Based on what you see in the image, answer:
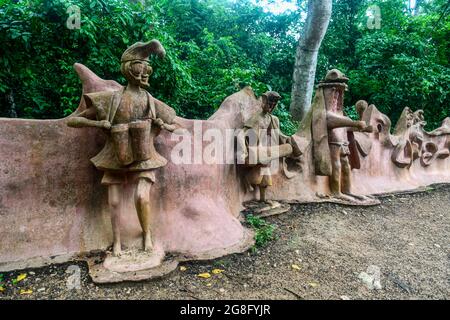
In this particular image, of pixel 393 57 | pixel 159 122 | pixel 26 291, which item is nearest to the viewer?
pixel 26 291

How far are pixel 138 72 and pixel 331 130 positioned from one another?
3062 millimetres

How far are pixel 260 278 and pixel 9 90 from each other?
422 cm

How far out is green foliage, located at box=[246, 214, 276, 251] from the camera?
130 inches

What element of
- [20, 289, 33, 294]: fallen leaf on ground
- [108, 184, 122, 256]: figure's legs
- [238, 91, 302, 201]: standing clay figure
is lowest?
[20, 289, 33, 294]: fallen leaf on ground

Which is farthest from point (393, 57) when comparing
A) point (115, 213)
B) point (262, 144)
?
point (115, 213)

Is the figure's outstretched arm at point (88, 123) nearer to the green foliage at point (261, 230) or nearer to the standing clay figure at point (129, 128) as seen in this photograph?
the standing clay figure at point (129, 128)

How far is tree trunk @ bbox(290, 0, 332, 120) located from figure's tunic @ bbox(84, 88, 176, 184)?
15.6ft

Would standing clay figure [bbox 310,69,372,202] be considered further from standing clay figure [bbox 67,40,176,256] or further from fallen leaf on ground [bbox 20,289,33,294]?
fallen leaf on ground [bbox 20,289,33,294]

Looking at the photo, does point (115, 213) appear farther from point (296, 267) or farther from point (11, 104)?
point (11, 104)

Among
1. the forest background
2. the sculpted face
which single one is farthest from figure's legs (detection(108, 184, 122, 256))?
the forest background

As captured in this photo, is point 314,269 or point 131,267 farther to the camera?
point 314,269

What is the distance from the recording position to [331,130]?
Answer: 15.5 ft

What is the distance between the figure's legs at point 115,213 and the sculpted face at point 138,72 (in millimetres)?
911

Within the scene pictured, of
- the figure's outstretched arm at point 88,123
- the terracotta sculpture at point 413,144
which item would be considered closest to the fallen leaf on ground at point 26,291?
the figure's outstretched arm at point 88,123
